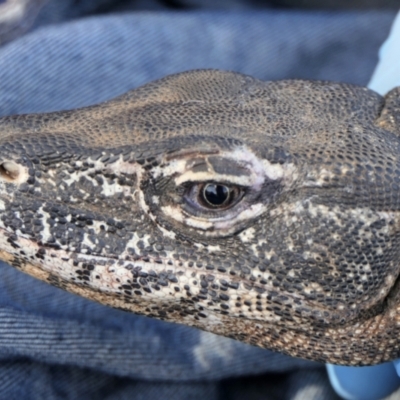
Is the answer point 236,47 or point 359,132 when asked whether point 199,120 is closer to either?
point 359,132

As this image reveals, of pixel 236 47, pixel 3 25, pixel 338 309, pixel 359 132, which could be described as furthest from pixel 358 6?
pixel 338 309

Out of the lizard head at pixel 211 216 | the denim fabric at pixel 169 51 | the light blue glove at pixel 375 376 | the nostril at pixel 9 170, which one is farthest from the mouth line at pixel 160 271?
the denim fabric at pixel 169 51

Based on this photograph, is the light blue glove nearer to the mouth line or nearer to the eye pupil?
the mouth line

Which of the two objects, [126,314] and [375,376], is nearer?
[375,376]

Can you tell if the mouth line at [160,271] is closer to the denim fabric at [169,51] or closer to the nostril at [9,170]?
the nostril at [9,170]

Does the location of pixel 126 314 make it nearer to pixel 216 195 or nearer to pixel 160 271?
pixel 160 271

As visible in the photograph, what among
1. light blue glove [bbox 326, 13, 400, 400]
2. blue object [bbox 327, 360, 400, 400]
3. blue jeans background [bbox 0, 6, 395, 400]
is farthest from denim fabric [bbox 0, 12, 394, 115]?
blue object [bbox 327, 360, 400, 400]

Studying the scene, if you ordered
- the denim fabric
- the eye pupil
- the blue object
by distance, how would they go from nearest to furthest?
the eye pupil → the blue object → the denim fabric

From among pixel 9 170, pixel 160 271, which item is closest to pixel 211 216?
pixel 160 271
